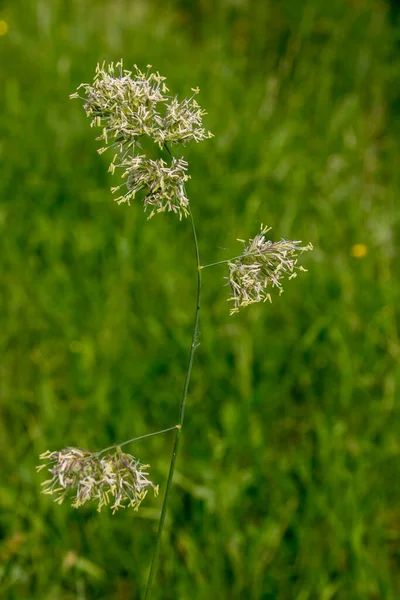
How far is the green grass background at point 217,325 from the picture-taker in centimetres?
238

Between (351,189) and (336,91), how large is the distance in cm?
104

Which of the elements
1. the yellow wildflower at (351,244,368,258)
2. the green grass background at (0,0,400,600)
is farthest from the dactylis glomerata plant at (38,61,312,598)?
the yellow wildflower at (351,244,368,258)

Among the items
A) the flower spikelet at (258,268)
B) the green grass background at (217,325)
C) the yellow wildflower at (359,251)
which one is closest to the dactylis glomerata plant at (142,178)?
the flower spikelet at (258,268)

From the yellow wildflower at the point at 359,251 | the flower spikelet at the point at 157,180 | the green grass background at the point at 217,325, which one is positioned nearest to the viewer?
the flower spikelet at the point at 157,180

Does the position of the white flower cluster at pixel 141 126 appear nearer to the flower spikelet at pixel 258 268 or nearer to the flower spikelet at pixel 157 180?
the flower spikelet at pixel 157 180

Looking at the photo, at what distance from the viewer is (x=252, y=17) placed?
5082 millimetres

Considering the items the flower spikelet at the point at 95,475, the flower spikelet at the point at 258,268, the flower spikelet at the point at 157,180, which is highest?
the flower spikelet at the point at 157,180

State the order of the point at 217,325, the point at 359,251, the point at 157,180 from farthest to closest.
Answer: the point at 359,251 < the point at 217,325 < the point at 157,180

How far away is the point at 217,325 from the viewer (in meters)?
3.16

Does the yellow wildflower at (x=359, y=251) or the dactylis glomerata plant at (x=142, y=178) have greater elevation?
the yellow wildflower at (x=359, y=251)

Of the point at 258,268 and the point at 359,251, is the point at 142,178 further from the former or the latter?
the point at 359,251

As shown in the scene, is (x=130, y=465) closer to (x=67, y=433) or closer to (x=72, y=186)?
(x=67, y=433)

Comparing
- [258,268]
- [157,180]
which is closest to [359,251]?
[258,268]

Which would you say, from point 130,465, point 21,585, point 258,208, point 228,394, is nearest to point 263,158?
point 258,208
